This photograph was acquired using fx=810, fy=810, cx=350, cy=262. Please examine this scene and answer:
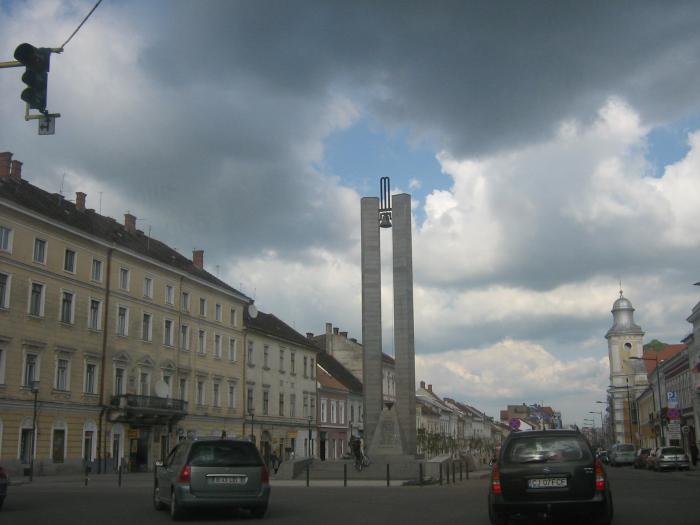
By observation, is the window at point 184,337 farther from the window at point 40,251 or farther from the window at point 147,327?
the window at point 40,251

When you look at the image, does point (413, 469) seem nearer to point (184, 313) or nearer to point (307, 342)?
point (184, 313)

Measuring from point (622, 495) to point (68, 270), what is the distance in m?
33.8

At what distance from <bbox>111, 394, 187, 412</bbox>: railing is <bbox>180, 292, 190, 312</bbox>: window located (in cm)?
696

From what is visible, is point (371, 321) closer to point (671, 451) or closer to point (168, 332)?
point (168, 332)

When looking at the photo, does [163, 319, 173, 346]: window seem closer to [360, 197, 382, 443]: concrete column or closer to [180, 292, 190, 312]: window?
[180, 292, 190, 312]: window

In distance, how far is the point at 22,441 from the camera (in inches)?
1619

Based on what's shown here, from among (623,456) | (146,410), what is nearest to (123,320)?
(146,410)

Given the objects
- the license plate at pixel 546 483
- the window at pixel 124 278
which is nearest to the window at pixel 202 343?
the window at pixel 124 278

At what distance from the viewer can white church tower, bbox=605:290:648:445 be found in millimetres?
136375

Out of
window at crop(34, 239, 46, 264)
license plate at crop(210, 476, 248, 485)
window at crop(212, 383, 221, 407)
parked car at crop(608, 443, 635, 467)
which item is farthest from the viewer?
parked car at crop(608, 443, 635, 467)

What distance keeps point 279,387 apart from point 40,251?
101 ft

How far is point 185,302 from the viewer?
190 feet

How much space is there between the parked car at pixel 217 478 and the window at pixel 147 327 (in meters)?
38.0

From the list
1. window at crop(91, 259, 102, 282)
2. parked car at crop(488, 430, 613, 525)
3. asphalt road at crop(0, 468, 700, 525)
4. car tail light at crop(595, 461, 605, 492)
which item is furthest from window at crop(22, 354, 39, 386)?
car tail light at crop(595, 461, 605, 492)
